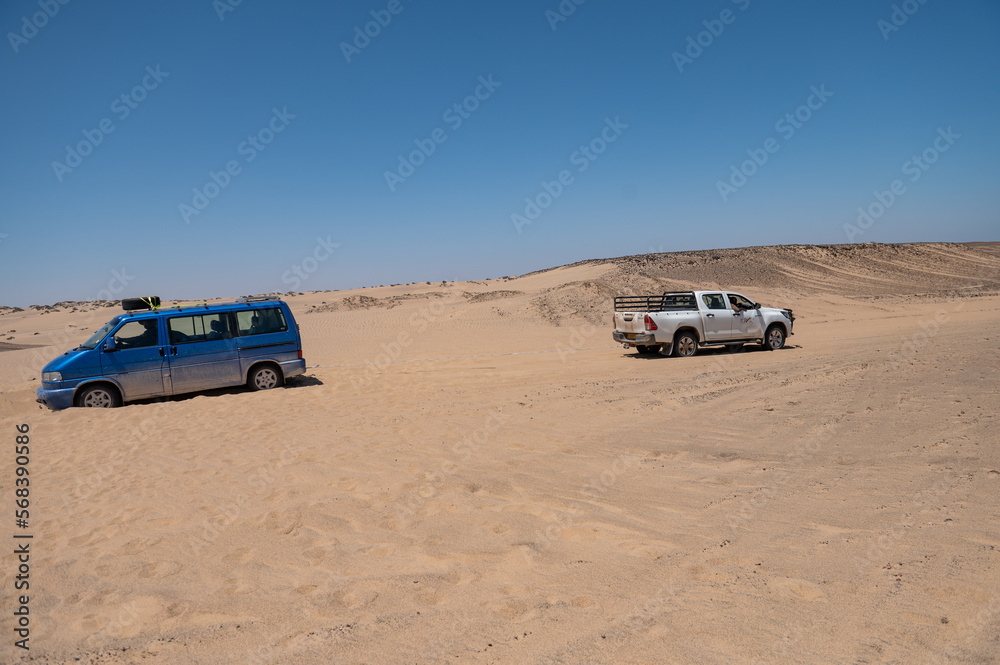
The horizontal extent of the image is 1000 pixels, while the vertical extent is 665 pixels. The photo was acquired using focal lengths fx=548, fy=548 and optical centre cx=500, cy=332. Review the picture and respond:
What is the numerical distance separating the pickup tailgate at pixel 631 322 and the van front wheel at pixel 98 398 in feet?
41.4

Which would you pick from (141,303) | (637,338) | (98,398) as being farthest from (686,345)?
(98,398)

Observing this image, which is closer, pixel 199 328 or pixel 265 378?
pixel 199 328

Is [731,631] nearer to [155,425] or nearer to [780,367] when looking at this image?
[155,425]

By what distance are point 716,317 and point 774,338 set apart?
2.26 meters

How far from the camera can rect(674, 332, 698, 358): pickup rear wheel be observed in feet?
51.6

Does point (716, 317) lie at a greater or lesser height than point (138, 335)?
lesser

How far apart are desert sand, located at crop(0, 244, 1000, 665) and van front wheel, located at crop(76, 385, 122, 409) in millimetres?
787

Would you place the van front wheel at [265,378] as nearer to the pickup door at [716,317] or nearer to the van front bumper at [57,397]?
the van front bumper at [57,397]

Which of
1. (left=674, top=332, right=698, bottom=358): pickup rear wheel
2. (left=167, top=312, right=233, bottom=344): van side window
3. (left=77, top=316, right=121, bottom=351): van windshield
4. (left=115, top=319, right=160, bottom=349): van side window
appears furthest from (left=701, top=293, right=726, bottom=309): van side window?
(left=77, top=316, right=121, bottom=351): van windshield

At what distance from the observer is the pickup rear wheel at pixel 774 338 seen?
1661cm

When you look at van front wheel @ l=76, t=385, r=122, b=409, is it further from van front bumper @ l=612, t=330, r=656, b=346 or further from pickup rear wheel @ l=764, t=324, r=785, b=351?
pickup rear wheel @ l=764, t=324, r=785, b=351

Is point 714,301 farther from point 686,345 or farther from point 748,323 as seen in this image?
point 686,345

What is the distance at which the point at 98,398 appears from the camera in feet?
37.1

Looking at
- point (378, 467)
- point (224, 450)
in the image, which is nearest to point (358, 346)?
point (224, 450)
